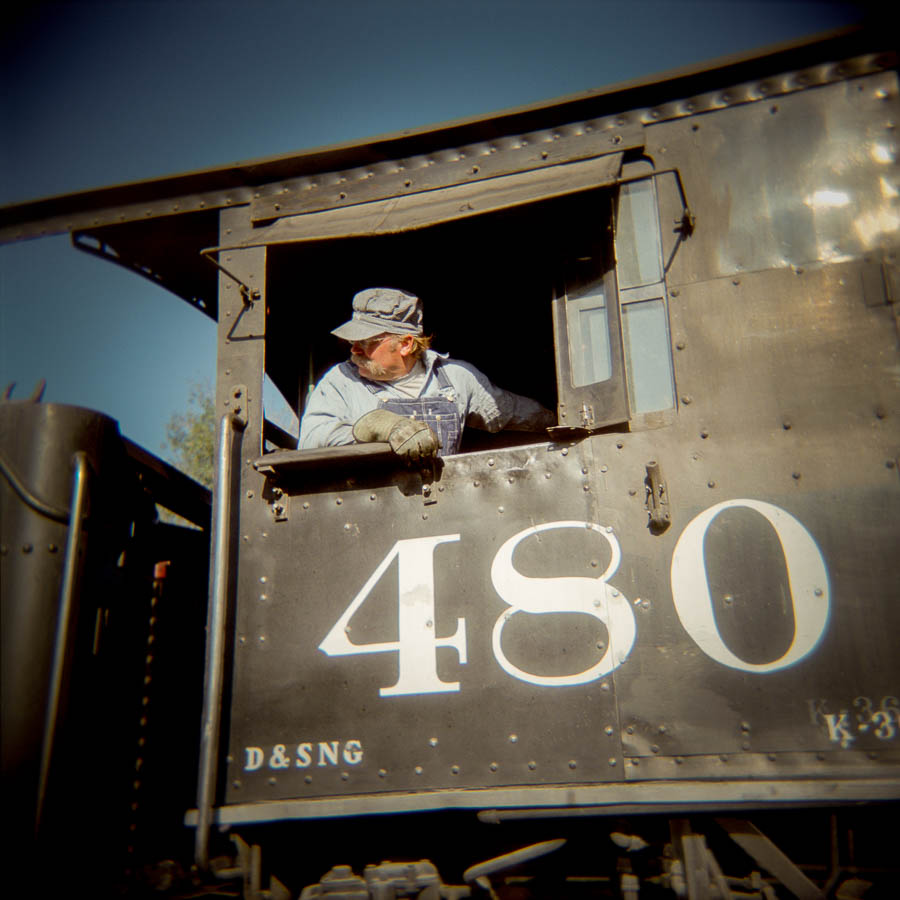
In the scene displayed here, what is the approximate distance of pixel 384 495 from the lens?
2.93 meters

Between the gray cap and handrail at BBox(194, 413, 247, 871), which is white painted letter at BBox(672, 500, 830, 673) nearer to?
handrail at BBox(194, 413, 247, 871)

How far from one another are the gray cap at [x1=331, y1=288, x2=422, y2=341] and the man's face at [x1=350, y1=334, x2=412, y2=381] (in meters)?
0.05

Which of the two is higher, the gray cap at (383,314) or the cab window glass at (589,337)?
the gray cap at (383,314)

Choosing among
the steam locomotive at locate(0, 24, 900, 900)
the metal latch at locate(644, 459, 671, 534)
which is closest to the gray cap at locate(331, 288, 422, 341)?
the steam locomotive at locate(0, 24, 900, 900)

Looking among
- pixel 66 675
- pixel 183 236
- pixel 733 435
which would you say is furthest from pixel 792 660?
pixel 183 236

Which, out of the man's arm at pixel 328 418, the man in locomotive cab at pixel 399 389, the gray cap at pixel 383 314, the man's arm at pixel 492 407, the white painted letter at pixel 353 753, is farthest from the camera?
the man's arm at pixel 492 407

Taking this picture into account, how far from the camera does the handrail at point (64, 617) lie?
256 cm

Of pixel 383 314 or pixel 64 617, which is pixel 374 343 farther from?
pixel 64 617

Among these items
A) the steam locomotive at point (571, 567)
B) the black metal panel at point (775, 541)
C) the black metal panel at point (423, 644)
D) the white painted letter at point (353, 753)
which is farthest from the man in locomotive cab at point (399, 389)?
the white painted letter at point (353, 753)

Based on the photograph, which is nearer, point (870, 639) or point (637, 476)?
point (870, 639)

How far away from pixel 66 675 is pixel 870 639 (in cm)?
252

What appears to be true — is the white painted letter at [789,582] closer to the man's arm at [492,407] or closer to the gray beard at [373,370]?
the man's arm at [492,407]

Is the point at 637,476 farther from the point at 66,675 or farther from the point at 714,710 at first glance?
the point at 66,675

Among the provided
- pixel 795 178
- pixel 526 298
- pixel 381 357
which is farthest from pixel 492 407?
pixel 795 178
